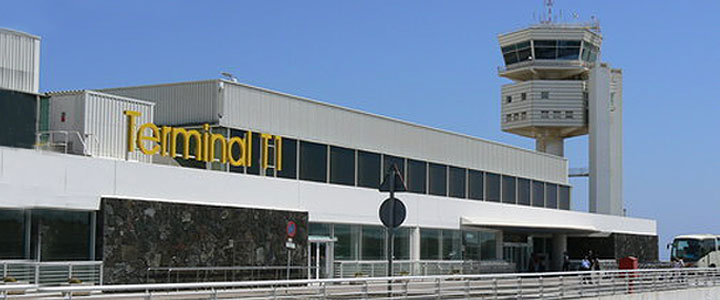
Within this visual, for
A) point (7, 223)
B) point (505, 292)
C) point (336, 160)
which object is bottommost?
point (505, 292)

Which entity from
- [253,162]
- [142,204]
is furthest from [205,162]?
[142,204]

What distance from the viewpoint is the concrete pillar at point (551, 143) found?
255 feet

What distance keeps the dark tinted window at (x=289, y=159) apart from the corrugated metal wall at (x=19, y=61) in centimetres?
1113

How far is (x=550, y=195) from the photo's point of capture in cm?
5791

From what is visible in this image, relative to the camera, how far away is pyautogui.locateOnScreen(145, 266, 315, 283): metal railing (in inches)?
1139

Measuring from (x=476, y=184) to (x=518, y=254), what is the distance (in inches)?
185

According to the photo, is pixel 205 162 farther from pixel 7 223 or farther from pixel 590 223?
pixel 590 223

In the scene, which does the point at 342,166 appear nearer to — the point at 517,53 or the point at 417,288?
the point at 417,288

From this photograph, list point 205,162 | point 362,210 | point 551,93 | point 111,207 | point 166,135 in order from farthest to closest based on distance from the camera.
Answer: point 551,93 < point 362,210 < point 205,162 < point 166,135 < point 111,207

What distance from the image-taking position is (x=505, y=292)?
1019 inches

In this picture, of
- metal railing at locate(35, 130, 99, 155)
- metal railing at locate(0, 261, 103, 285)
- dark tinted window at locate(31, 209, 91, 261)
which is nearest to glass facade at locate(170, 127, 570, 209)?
metal railing at locate(35, 130, 99, 155)

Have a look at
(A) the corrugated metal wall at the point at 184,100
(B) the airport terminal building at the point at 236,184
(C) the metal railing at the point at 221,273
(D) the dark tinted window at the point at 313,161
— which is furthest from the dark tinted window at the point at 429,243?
(A) the corrugated metal wall at the point at 184,100

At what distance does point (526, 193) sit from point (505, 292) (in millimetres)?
29510

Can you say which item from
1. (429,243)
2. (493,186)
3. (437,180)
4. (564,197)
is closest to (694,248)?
(564,197)
